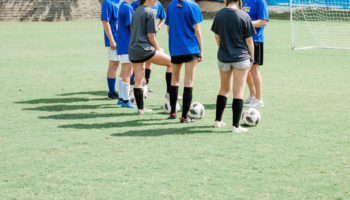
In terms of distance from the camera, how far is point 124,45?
27.8 feet

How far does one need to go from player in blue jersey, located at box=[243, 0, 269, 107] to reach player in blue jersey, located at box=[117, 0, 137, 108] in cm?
200

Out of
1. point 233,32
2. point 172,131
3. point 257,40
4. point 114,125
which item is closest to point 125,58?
point 114,125

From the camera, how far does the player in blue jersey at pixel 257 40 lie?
329 inches

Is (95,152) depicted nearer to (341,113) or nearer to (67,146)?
(67,146)

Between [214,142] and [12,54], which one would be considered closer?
[214,142]

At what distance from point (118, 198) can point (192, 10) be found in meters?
3.46

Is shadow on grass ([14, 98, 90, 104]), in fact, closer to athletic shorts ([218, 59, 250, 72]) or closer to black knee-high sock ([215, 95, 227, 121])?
black knee-high sock ([215, 95, 227, 121])

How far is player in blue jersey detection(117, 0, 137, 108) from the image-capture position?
8.22m

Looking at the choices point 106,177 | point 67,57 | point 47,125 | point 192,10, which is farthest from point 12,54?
point 106,177

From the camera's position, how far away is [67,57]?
50.6 ft

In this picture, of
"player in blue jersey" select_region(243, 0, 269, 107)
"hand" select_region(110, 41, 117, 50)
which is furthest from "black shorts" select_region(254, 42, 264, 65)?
"hand" select_region(110, 41, 117, 50)

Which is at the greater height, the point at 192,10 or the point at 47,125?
the point at 192,10

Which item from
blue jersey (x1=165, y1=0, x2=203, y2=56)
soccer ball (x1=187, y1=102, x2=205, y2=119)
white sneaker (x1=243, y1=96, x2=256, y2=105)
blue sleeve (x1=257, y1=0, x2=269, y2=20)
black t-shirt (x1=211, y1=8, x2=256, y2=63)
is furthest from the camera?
white sneaker (x1=243, y1=96, x2=256, y2=105)

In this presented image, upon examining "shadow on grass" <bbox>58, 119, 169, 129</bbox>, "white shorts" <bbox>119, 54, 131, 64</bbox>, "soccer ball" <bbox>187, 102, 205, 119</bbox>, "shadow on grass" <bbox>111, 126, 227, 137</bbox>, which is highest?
"white shorts" <bbox>119, 54, 131, 64</bbox>
